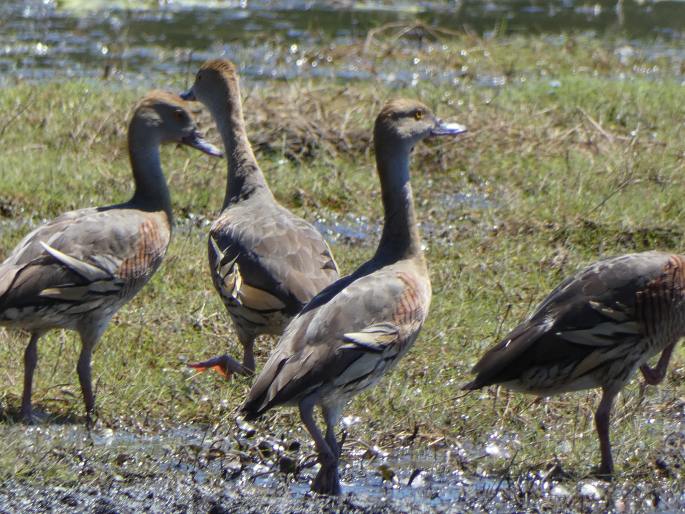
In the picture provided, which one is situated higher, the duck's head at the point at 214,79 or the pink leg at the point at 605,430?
the duck's head at the point at 214,79

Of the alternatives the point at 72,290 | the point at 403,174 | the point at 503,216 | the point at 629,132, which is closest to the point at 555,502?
the point at 403,174

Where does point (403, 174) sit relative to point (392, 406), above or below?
above

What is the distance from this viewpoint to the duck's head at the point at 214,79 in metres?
8.46

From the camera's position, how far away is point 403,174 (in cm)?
672

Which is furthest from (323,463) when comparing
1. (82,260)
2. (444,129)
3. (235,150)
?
(235,150)

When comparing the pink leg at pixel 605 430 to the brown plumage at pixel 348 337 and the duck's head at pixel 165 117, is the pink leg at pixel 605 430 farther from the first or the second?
the duck's head at pixel 165 117

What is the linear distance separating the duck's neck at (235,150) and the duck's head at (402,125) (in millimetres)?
1334

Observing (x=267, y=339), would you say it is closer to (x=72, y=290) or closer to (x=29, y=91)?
(x=72, y=290)

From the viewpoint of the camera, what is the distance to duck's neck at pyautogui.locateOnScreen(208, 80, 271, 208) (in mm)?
7914

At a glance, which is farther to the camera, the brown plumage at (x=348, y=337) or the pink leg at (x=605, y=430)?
the pink leg at (x=605, y=430)

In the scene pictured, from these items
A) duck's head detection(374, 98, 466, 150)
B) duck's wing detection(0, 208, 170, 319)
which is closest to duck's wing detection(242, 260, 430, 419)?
duck's head detection(374, 98, 466, 150)

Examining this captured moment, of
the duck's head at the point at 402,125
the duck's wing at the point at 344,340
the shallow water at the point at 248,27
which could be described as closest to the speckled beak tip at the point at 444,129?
the duck's head at the point at 402,125

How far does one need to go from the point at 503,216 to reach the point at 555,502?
13.0 ft

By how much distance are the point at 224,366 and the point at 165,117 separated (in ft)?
5.07
